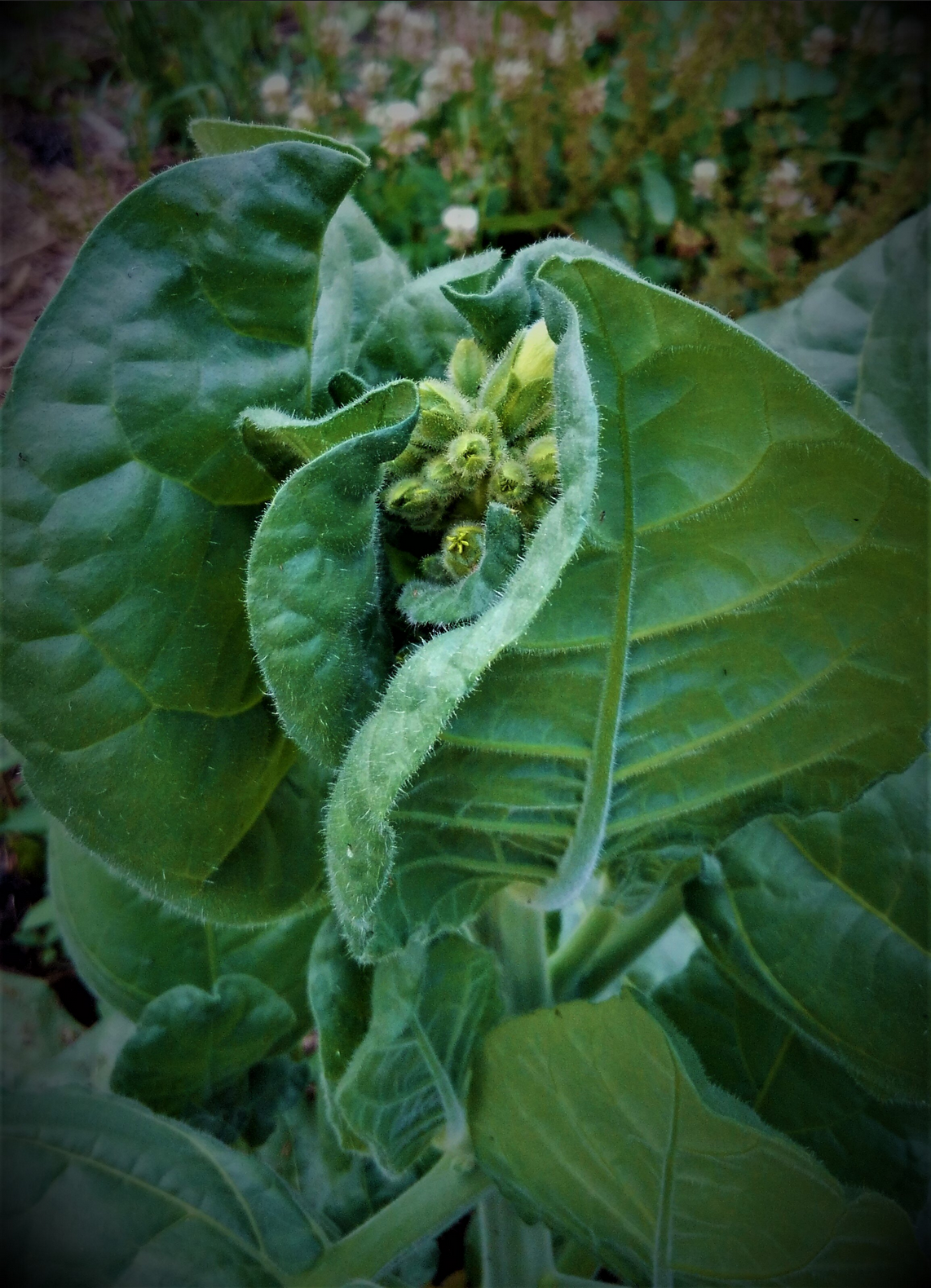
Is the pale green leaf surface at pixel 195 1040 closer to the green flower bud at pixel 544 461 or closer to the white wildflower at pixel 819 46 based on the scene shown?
the green flower bud at pixel 544 461

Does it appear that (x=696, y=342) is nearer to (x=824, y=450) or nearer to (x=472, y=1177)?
(x=824, y=450)

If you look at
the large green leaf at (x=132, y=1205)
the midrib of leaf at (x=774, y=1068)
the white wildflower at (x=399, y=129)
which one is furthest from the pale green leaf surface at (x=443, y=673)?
the white wildflower at (x=399, y=129)

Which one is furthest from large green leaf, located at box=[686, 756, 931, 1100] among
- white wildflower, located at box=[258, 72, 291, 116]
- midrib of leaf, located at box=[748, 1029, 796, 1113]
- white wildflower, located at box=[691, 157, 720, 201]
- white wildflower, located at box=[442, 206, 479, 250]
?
white wildflower, located at box=[258, 72, 291, 116]

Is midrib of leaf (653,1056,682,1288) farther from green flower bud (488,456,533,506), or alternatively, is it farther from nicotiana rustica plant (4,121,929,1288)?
green flower bud (488,456,533,506)

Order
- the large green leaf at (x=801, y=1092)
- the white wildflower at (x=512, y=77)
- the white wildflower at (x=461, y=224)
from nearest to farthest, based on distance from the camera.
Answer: the large green leaf at (x=801, y=1092), the white wildflower at (x=461, y=224), the white wildflower at (x=512, y=77)

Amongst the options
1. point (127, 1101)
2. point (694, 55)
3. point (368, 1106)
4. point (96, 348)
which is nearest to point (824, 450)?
point (96, 348)

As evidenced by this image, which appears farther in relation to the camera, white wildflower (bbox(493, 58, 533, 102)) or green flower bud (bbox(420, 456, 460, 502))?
white wildflower (bbox(493, 58, 533, 102))

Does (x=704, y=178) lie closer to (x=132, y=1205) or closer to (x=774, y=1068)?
(x=774, y=1068)
